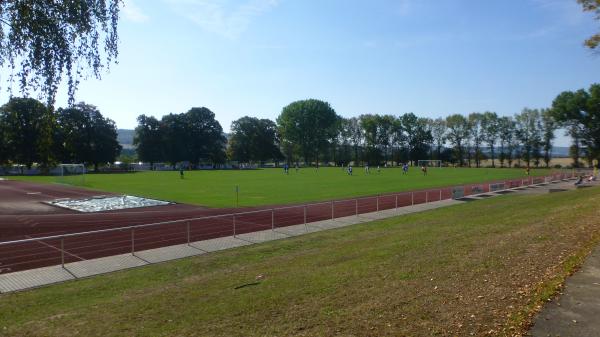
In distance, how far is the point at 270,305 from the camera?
7.54m

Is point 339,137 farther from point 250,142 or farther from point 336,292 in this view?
point 336,292

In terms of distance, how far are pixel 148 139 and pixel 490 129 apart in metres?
96.6

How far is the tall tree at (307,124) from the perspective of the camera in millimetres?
125562

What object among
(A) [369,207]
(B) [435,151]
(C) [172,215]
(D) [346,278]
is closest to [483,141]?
(B) [435,151]

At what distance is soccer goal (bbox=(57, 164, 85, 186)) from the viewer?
5316 cm

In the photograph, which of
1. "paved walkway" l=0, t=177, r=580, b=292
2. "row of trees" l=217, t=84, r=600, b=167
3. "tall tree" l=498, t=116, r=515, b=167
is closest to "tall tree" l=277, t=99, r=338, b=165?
"row of trees" l=217, t=84, r=600, b=167

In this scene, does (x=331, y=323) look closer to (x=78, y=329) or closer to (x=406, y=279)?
(x=406, y=279)

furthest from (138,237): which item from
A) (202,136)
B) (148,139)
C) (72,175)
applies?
(202,136)

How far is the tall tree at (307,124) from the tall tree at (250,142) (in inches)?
230

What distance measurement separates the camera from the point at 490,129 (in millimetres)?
119812

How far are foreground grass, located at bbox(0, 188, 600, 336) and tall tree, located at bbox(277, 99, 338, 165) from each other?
112327 mm

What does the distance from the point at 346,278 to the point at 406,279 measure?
131 centimetres

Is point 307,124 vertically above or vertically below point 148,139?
above

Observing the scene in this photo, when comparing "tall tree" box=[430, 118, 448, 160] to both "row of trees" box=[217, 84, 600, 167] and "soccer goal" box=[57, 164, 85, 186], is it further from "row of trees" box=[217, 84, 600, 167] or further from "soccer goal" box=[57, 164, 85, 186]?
"soccer goal" box=[57, 164, 85, 186]
